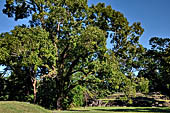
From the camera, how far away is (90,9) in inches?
956

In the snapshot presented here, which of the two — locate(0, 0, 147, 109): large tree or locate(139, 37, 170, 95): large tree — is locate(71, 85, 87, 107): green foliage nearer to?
locate(0, 0, 147, 109): large tree

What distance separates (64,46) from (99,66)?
5.56 meters

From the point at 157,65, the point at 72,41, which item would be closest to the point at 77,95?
the point at 72,41

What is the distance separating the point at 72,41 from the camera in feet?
70.1

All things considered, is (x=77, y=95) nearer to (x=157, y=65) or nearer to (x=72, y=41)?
(x=72, y=41)

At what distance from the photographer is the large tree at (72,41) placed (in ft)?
66.4

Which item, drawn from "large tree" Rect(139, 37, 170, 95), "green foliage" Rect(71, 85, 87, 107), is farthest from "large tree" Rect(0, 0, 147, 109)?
"large tree" Rect(139, 37, 170, 95)

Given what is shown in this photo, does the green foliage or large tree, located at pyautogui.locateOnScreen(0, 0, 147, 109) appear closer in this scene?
large tree, located at pyautogui.locateOnScreen(0, 0, 147, 109)

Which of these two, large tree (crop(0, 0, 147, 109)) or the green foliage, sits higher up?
large tree (crop(0, 0, 147, 109))

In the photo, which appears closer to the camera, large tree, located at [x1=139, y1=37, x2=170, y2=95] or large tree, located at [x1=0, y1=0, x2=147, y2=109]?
large tree, located at [x1=0, y1=0, x2=147, y2=109]

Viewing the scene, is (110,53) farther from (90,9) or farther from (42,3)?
(42,3)

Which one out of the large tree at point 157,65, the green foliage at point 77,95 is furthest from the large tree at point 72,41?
the large tree at point 157,65

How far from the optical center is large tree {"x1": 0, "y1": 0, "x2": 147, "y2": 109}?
20.2 metres

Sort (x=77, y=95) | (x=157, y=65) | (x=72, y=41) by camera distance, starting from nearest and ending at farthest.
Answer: (x=72, y=41) → (x=77, y=95) → (x=157, y=65)
